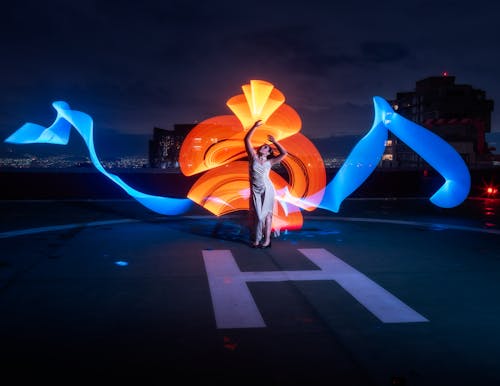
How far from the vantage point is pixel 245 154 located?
11.8 m

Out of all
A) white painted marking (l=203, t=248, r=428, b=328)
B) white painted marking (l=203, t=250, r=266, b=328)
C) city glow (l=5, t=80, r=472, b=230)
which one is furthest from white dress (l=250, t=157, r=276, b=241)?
city glow (l=5, t=80, r=472, b=230)

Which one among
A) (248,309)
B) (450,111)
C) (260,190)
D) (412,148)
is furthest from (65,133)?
(450,111)

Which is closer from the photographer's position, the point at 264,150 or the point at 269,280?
the point at 269,280

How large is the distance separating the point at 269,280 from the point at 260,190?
2.79 metres

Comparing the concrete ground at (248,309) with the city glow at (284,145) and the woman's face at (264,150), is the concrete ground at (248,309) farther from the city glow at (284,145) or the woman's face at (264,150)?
the woman's face at (264,150)

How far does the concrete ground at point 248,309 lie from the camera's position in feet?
13.2

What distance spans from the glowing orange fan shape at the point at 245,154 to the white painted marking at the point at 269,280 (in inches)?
118

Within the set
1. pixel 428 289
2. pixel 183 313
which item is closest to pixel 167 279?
pixel 183 313

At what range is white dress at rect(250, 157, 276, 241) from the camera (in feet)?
31.1

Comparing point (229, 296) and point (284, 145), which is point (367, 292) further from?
point (284, 145)

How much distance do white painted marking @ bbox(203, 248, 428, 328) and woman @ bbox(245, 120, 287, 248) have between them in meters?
0.93

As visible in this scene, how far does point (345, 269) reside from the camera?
309 inches

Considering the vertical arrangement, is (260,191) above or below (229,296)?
above

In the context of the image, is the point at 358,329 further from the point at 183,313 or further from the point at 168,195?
the point at 168,195
